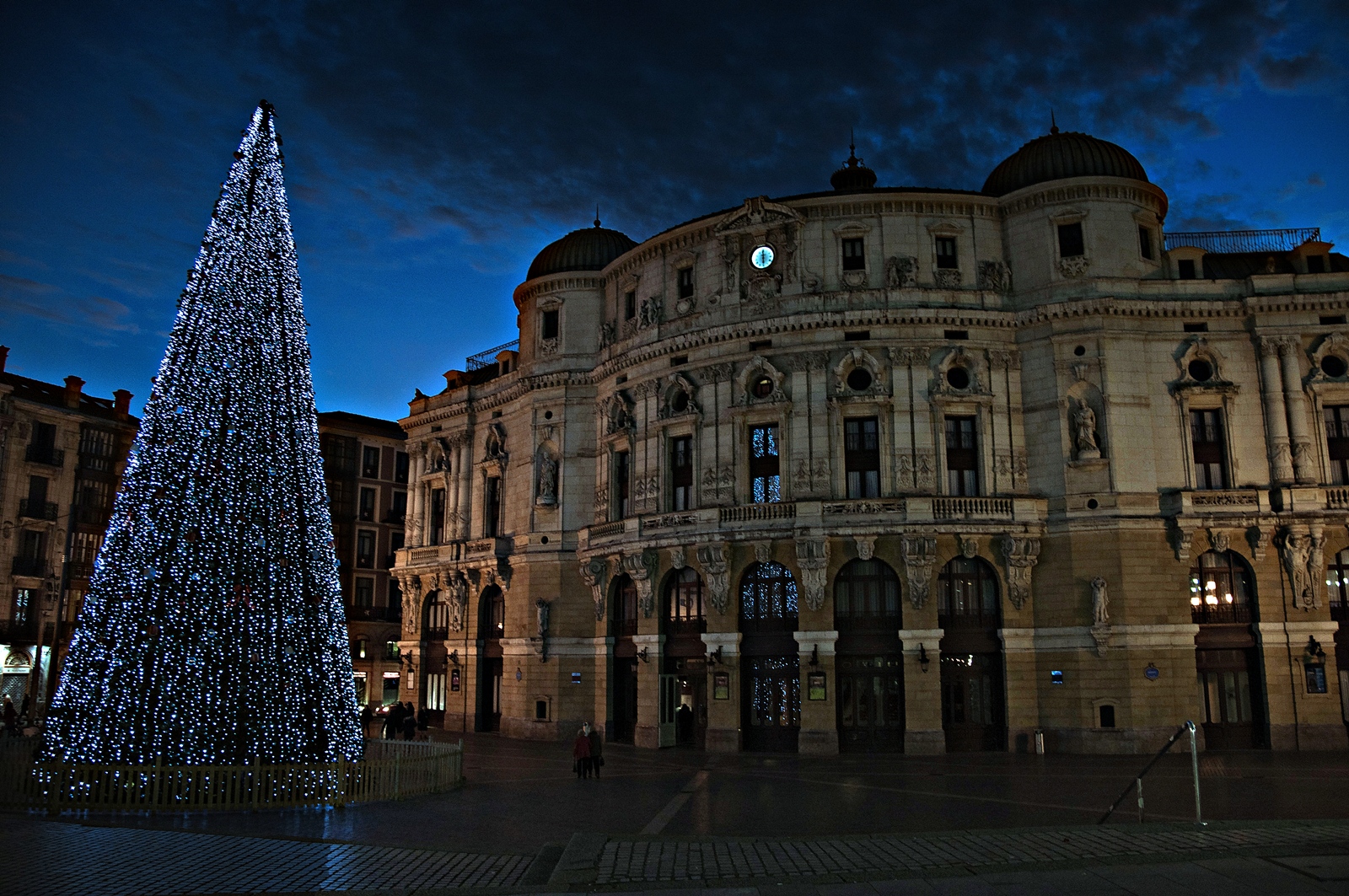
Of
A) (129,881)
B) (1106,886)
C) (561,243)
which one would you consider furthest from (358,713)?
(561,243)

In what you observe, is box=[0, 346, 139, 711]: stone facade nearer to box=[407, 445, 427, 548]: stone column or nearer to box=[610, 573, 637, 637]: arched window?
box=[407, 445, 427, 548]: stone column

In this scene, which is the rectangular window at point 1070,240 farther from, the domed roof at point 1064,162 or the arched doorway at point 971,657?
the arched doorway at point 971,657

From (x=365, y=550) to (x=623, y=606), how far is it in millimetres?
33382

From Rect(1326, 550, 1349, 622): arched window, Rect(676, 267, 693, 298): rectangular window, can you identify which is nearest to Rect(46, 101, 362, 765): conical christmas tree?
Rect(676, 267, 693, 298): rectangular window

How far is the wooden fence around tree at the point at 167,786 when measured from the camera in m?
22.9

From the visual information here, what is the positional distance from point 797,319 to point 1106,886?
103 ft

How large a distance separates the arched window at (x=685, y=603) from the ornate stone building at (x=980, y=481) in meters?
0.15

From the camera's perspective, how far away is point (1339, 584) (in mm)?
41094

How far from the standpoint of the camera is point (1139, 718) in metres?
39.6

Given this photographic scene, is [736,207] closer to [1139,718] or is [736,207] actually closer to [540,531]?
[540,531]

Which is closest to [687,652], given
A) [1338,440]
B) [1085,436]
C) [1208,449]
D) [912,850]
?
[1085,436]

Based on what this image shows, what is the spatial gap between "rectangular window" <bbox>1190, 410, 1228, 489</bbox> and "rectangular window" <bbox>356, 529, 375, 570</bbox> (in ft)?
183

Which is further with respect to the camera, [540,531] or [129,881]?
[540,531]

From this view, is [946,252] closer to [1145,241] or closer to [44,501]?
[1145,241]
